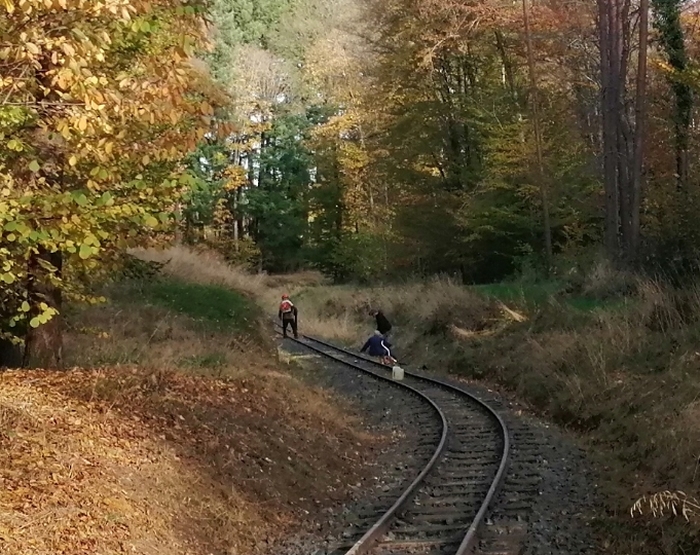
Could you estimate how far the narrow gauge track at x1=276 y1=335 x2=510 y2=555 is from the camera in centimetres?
816

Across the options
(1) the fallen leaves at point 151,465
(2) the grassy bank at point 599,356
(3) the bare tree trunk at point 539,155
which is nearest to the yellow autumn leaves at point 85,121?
(1) the fallen leaves at point 151,465

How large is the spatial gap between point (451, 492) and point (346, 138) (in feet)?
134

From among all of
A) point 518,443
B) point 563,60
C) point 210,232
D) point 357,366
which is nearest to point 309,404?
point 518,443

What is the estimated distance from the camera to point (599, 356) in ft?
50.3

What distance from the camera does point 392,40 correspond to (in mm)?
33344

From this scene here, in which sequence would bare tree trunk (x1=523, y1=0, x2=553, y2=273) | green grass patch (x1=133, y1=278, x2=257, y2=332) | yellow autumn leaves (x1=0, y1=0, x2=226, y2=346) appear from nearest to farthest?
yellow autumn leaves (x1=0, y1=0, x2=226, y2=346) → green grass patch (x1=133, y1=278, x2=257, y2=332) → bare tree trunk (x1=523, y1=0, x2=553, y2=273)

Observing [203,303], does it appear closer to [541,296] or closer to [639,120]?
[541,296]

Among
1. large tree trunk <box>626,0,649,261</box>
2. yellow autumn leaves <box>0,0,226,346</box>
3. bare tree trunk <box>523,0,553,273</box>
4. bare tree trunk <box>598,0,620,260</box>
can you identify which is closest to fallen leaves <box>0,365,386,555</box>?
yellow autumn leaves <box>0,0,226,346</box>

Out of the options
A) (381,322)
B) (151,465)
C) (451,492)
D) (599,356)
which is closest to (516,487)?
(451,492)

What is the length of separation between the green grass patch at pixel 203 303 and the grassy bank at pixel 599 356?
3.84 metres

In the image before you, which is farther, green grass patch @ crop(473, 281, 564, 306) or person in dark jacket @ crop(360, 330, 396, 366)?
person in dark jacket @ crop(360, 330, 396, 366)

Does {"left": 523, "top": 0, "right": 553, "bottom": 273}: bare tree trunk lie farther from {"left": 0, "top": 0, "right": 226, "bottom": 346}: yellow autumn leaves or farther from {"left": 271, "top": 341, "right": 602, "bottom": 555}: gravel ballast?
{"left": 0, "top": 0, "right": 226, "bottom": 346}: yellow autumn leaves

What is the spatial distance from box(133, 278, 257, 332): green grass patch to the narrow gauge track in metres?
6.85

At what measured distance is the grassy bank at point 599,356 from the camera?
32.3ft
